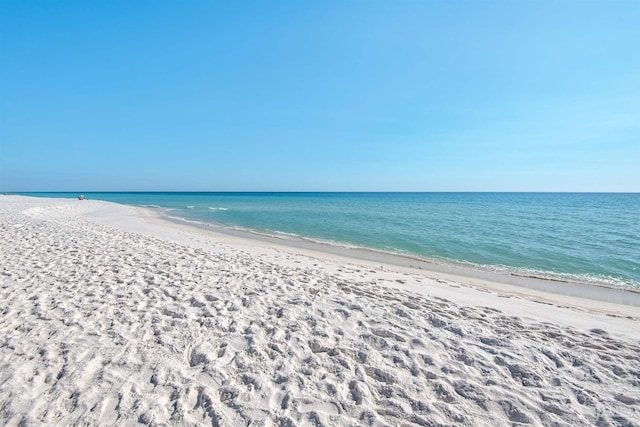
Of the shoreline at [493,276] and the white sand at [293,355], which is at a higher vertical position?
the white sand at [293,355]

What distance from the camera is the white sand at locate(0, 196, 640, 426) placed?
3.22 m

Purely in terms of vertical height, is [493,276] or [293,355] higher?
[293,355]

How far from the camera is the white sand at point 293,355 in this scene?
10.6 ft

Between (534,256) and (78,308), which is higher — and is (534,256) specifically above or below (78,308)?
below

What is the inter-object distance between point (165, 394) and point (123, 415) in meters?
0.41

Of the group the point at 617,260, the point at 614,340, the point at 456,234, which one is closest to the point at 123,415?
the point at 614,340

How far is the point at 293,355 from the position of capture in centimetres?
418

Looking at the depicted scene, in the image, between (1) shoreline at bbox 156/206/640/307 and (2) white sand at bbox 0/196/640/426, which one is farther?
(1) shoreline at bbox 156/206/640/307

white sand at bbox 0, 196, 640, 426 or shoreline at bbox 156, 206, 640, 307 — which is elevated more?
white sand at bbox 0, 196, 640, 426

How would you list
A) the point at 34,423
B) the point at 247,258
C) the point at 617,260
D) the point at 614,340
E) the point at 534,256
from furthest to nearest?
the point at 534,256, the point at 617,260, the point at 247,258, the point at 614,340, the point at 34,423

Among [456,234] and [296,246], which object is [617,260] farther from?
[296,246]

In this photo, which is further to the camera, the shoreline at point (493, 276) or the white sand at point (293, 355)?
the shoreline at point (493, 276)

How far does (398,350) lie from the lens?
14.5 ft

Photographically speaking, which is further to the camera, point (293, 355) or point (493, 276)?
point (493, 276)
